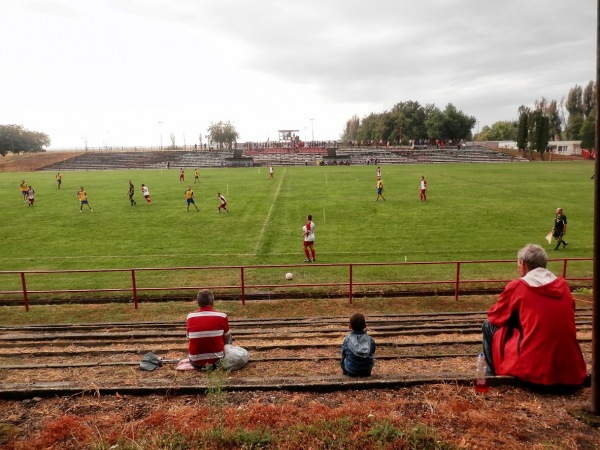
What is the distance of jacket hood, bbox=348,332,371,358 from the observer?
529 centimetres

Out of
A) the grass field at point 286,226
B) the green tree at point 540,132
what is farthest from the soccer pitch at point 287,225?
the green tree at point 540,132

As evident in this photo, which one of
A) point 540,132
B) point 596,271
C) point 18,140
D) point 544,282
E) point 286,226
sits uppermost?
point 18,140

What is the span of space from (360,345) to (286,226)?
17900 mm

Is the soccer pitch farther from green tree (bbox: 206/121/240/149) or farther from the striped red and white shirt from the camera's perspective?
green tree (bbox: 206/121/240/149)

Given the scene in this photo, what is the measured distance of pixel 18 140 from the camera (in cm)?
10338

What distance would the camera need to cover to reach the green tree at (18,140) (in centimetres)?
10062

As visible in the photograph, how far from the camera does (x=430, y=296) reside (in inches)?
519

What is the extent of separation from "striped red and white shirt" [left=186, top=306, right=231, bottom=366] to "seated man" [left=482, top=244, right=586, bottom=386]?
371 centimetres

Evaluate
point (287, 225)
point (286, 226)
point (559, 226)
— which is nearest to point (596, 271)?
point (559, 226)

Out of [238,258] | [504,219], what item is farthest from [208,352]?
[504,219]

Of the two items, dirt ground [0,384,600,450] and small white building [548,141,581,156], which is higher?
small white building [548,141,581,156]

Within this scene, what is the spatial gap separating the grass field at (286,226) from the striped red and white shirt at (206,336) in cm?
939

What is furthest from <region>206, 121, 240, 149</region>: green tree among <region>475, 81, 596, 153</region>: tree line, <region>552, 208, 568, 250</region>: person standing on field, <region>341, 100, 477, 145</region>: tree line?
<region>552, 208, 568, 250</region>: person standing on field

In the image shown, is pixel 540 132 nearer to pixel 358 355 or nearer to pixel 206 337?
pixel 358 355
